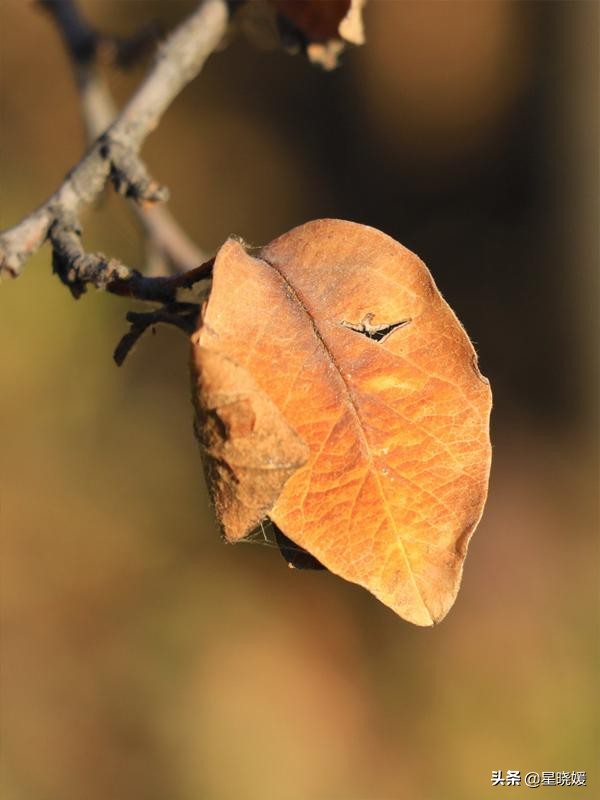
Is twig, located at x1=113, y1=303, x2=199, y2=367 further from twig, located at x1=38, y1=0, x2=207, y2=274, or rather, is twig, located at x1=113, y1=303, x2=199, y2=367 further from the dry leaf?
twig, located at x1=38, y1=0, x2=207, y2=274

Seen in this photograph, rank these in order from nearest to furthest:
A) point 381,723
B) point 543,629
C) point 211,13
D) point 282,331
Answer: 1. point 282,331
2. point 211,13
3. point 381,723
4. point 543,629

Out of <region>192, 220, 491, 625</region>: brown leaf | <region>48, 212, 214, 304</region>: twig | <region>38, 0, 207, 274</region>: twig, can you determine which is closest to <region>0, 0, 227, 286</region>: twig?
<region>48, 212, 214, 304</region>: twig

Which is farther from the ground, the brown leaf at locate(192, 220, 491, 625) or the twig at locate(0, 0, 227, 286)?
the twig at locate(0, 0, 227, 286)

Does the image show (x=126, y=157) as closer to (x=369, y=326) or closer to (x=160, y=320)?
(x=160, y=320)

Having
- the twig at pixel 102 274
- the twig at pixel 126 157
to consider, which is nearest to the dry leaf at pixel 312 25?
the twig at pixel 126 157

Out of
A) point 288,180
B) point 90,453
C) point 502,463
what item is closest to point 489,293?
point 502,463

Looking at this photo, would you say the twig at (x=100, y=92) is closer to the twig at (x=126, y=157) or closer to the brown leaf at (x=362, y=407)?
the twig at (x=126, y=157)

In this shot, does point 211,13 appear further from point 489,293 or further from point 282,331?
point 489,293
